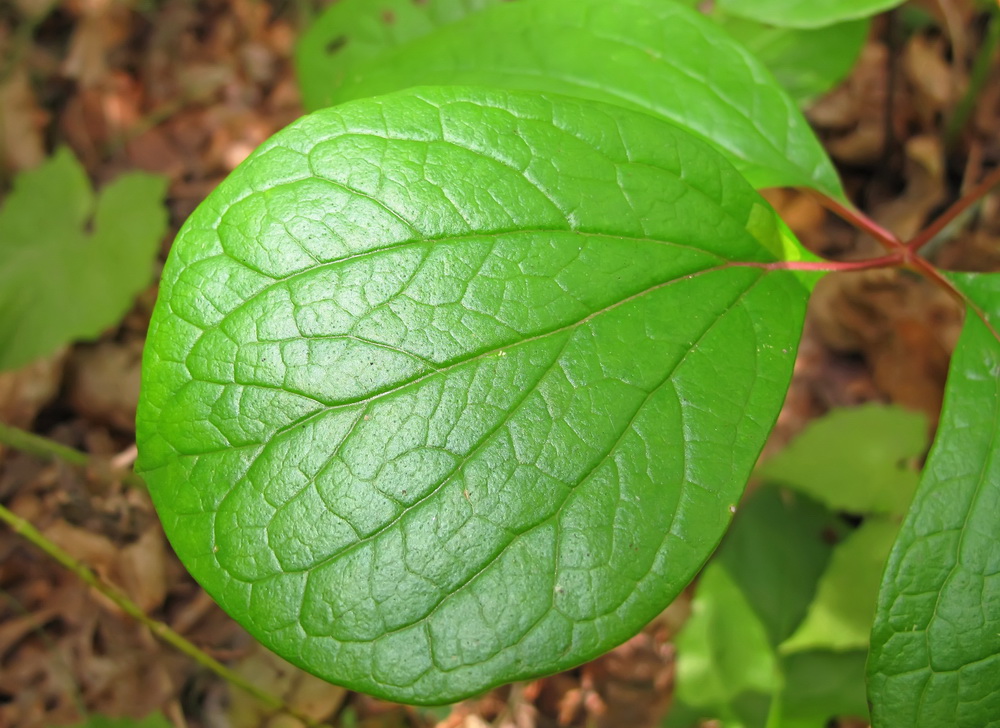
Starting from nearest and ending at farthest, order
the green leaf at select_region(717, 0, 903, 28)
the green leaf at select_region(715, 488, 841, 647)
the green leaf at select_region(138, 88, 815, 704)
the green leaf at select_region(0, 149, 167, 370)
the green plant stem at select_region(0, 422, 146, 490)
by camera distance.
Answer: the green leaf at select_region(138, 88, 815, 704), the green leaf at select_region(717, 0, 903, 28), the green leaf at select_region(715, 488, 841, 647), the green plant stem at select_region(0, 422, 146, 490), the green leaf at select_region(0, 149, 167, 370)

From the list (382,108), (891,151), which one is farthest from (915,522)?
(891,151)

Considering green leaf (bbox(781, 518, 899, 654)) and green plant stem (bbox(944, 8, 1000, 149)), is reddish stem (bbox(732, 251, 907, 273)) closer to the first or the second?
green leaf (bbox(781, 518, 899, 654))

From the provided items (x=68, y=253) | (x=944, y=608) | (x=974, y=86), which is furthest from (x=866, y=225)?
(x=68, y=253)

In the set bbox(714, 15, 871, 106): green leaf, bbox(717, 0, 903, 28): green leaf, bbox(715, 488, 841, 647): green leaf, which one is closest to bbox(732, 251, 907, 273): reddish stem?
bbox(717, 0, 903, 28): green leaf

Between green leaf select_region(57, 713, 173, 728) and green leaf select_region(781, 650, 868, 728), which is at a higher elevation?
green leaf select_region(781, 650, 868, 728)

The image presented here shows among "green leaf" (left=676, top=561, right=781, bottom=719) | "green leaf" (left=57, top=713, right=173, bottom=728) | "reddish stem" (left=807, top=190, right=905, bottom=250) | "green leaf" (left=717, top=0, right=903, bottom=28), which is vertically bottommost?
"green leaf" (left=57, top=713, right=173, bottom=728)

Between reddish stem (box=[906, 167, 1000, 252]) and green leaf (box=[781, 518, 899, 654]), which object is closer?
reddish stem (box=[906, 167, 1000, 252])
